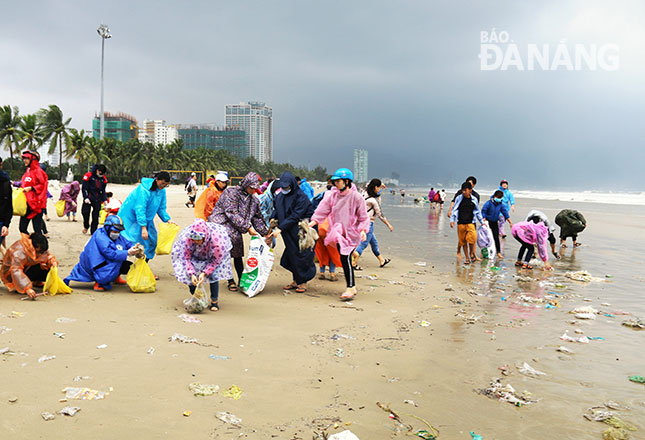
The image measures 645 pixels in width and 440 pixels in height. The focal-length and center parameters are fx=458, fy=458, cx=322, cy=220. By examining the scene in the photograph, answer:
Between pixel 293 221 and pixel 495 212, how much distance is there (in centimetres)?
575

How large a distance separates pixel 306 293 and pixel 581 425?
443 cm

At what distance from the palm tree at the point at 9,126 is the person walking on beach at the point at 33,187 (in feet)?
143

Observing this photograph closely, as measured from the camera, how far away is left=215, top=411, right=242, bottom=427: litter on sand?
298 centimetres

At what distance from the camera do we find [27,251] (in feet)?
17.9

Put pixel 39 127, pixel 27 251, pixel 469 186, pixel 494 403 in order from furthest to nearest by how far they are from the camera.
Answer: pixel 39 127 → pixel 469 186 → pixel 27 251 → pixel 494 403

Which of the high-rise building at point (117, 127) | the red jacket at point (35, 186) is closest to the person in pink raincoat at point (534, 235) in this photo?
the red jacket at point (35, 186)

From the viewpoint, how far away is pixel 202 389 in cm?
339

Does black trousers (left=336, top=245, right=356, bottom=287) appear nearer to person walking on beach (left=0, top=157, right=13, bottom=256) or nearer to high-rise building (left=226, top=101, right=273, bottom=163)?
person walking on beach (left=0, top=157, right=13, bottom=256)

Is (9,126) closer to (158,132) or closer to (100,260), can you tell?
(100,260)

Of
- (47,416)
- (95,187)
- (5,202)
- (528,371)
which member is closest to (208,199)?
(5,202)

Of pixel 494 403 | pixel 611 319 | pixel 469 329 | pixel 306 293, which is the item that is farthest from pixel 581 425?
pixel 306 293

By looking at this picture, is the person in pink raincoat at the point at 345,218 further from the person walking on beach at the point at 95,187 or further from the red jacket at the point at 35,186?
the person walking on beach at the point at 95,187

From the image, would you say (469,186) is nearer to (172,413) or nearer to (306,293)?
(306,293)

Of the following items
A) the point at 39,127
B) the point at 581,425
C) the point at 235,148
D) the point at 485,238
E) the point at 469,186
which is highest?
the point at 235,148
